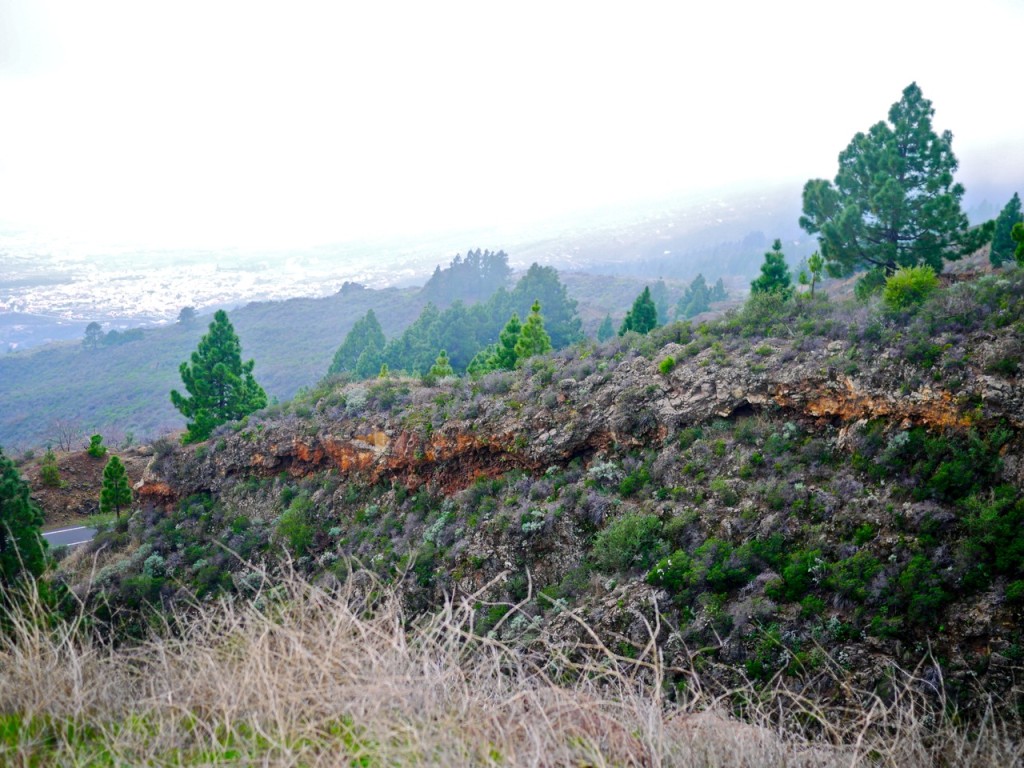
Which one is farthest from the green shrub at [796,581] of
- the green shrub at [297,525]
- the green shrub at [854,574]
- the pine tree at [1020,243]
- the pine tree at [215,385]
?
the pine tree at [215,385]

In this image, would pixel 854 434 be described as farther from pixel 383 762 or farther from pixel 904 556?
pixel 383 762

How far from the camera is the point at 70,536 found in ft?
82.4

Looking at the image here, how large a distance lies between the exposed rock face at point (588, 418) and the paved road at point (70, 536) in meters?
3.59

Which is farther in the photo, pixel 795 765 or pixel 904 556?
pixel 904 556

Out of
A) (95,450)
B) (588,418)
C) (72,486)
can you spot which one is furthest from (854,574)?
(95,450)

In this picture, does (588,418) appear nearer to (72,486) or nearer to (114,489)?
(114,489)

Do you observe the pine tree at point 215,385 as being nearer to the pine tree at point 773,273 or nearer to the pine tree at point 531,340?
the pine tree at point 531,340

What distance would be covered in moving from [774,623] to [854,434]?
17.1ft

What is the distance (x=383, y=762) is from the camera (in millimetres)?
3508

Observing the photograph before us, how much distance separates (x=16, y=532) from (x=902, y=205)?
86.9ft

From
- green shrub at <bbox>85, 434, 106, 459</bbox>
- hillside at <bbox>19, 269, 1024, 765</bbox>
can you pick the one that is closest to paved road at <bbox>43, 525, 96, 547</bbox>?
hillside at <bbox>19, 269, 1024, 765</bbox>

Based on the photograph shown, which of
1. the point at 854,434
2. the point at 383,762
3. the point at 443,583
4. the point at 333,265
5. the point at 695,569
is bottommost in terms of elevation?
the point at 443,583

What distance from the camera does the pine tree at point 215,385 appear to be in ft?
88.0

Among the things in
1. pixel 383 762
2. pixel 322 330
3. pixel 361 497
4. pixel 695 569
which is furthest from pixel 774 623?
pixel 322 330
